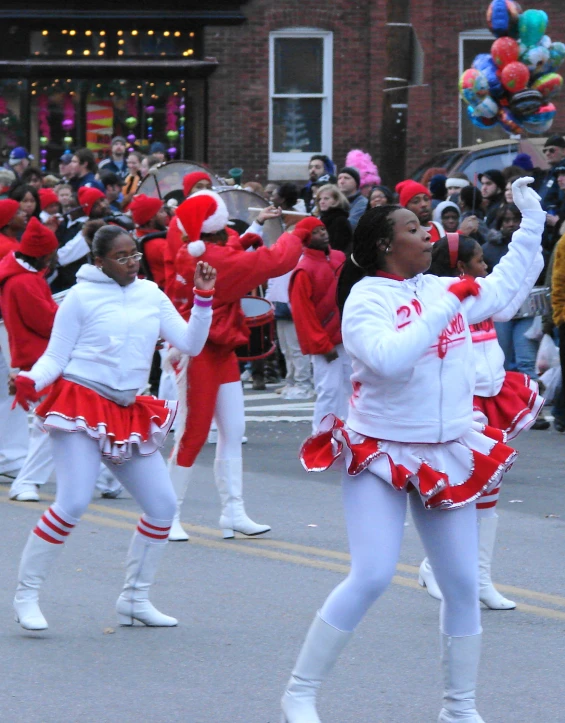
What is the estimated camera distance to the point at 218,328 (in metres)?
7.67

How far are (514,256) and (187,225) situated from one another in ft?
9.61

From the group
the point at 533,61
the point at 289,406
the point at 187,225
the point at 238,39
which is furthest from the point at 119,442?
the point at 238,39

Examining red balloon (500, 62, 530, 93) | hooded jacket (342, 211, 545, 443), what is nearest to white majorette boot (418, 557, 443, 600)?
hooded jacket (342, 211, 545, 443)

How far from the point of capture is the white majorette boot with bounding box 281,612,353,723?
4.44 metres

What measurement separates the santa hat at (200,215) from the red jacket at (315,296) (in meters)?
2.73

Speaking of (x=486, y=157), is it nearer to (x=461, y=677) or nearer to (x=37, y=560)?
(x=37, y=560)

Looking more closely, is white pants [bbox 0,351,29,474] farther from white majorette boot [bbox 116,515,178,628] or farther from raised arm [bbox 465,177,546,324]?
raised arm [bbox 465,177,546,324]

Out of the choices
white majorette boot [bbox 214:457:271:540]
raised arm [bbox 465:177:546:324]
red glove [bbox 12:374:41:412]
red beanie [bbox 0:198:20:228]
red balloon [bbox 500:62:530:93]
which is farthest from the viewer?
red balloon [bbox 500:62:530:93]

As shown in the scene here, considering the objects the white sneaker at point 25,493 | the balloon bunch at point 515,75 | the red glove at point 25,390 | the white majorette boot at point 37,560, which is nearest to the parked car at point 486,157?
the balloon bunch at point 515,75

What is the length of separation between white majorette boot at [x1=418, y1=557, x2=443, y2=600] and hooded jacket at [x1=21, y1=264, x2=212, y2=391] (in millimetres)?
1525

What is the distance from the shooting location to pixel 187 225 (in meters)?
7.47

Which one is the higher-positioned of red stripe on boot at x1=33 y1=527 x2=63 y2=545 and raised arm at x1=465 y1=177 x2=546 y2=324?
raised arm at x1=465 y1=177 x2=546 y2=324

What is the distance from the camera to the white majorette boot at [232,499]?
788 centimetres

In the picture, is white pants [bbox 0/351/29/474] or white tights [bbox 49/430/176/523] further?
white pants [bbox 0/351/29/474]
